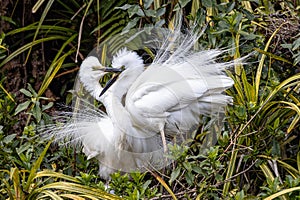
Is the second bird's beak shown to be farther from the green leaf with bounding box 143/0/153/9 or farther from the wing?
the green leaf with bounding box 143/0/153/9

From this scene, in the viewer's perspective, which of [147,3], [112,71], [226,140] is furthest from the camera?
[112,71]

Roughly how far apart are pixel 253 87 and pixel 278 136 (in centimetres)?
21

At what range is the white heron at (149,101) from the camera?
2.33 metres

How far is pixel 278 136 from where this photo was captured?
2.28m

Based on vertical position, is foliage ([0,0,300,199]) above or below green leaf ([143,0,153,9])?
below

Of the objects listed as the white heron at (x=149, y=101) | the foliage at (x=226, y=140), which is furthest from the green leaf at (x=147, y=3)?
the white heron at (x=149, y=101)

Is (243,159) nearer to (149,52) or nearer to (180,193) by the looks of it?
(180,193)

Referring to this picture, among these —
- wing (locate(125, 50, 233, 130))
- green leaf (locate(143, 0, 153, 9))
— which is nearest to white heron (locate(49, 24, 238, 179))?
wing (locate(125, 50, 233, 130))

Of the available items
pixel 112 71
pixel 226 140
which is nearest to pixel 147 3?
pixel 112 71

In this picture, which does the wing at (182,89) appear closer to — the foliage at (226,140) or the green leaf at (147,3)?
the foliage at (226,140)

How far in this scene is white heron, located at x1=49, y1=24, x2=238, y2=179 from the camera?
233 cm

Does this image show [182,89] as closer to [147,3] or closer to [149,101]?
[149,101]

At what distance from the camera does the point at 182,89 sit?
7.63ft

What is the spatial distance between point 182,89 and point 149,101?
13cm
